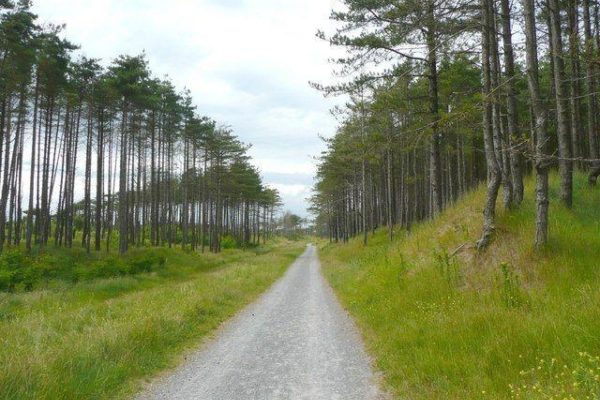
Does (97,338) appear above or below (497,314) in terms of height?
below

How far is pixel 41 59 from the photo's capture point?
903 inches

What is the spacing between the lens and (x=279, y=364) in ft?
22.3

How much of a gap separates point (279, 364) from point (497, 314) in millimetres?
3736

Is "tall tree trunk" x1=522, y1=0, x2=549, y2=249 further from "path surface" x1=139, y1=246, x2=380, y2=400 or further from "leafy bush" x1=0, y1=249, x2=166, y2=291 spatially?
"leafy bush" x1=0, y1=249, x2=166, y2=291

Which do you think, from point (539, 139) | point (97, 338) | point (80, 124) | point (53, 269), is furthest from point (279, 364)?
point (80, 124)

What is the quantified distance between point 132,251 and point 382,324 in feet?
83.2

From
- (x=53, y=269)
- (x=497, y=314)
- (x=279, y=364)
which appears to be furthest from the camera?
(x=53, y=269)

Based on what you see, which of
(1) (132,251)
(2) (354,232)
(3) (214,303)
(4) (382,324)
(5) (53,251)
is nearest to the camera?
(4) (382,324)

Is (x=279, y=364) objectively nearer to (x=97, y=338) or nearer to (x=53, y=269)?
(x=97, y=338)

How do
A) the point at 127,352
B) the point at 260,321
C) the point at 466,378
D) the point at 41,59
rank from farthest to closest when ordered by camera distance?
the point at 41,59
the point at 260,321
the point at 127,352
the point at 466,378

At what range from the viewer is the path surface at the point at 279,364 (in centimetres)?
548

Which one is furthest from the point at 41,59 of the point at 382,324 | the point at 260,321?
the point at 382,324

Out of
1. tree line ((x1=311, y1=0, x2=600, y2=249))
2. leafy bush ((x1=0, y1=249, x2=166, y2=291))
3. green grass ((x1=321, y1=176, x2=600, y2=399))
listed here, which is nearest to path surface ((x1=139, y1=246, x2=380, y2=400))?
green grass ((x1=321, y1=176, x2=600, y2=399))

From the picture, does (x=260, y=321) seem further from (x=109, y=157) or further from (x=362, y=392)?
(x=109, y=157)
